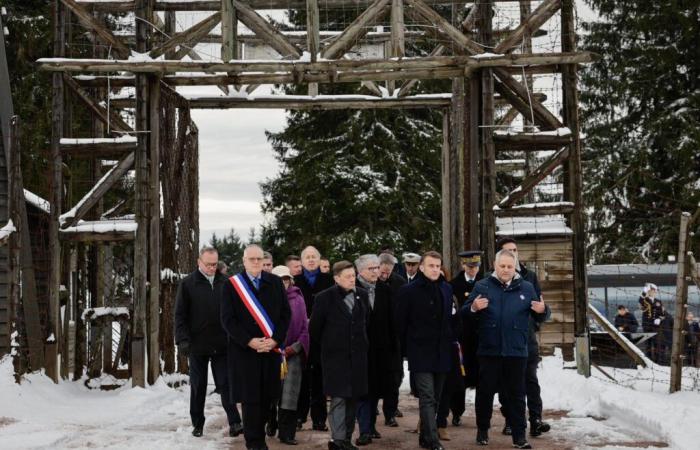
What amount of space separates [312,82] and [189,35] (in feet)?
6.33

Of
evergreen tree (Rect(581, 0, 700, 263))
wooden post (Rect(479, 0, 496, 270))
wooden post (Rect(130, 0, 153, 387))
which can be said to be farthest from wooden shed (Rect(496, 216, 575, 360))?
evergreen tree (Rect(581, 0, 700, 263))

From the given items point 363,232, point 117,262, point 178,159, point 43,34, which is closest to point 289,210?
point 363,232

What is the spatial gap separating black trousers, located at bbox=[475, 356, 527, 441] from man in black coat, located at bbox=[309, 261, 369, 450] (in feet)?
3.76

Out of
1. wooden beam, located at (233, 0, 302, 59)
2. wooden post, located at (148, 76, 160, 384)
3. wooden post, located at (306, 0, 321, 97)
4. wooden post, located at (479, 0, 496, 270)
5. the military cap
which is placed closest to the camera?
the military cap

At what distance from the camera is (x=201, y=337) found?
9781 millimetres

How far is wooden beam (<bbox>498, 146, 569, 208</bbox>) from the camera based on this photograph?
1392cm

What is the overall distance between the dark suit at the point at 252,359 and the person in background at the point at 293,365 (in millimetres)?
986

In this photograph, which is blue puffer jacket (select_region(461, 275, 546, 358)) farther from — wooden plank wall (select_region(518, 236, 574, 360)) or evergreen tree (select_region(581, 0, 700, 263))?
evergreen tree (select_region(581, 0, 700, 263))

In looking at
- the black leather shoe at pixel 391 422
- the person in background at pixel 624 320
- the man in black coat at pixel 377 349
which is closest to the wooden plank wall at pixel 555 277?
the person in background at pixel 624 320

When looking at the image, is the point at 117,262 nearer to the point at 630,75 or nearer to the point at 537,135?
the point at 537,135

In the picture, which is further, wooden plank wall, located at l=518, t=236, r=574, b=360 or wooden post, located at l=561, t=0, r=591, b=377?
wooden plank wall, located at l=518, t=236, r=574, b=360

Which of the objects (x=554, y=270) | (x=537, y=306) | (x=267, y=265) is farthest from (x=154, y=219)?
(x=537, y=306)

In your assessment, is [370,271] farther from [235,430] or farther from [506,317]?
[235,430]

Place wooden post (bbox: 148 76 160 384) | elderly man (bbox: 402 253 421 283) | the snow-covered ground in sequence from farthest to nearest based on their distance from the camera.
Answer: wooden post (bbox: 148 76 160 384) → elderly man (bbox: 402 253 421 283) → the snow-covered ground
